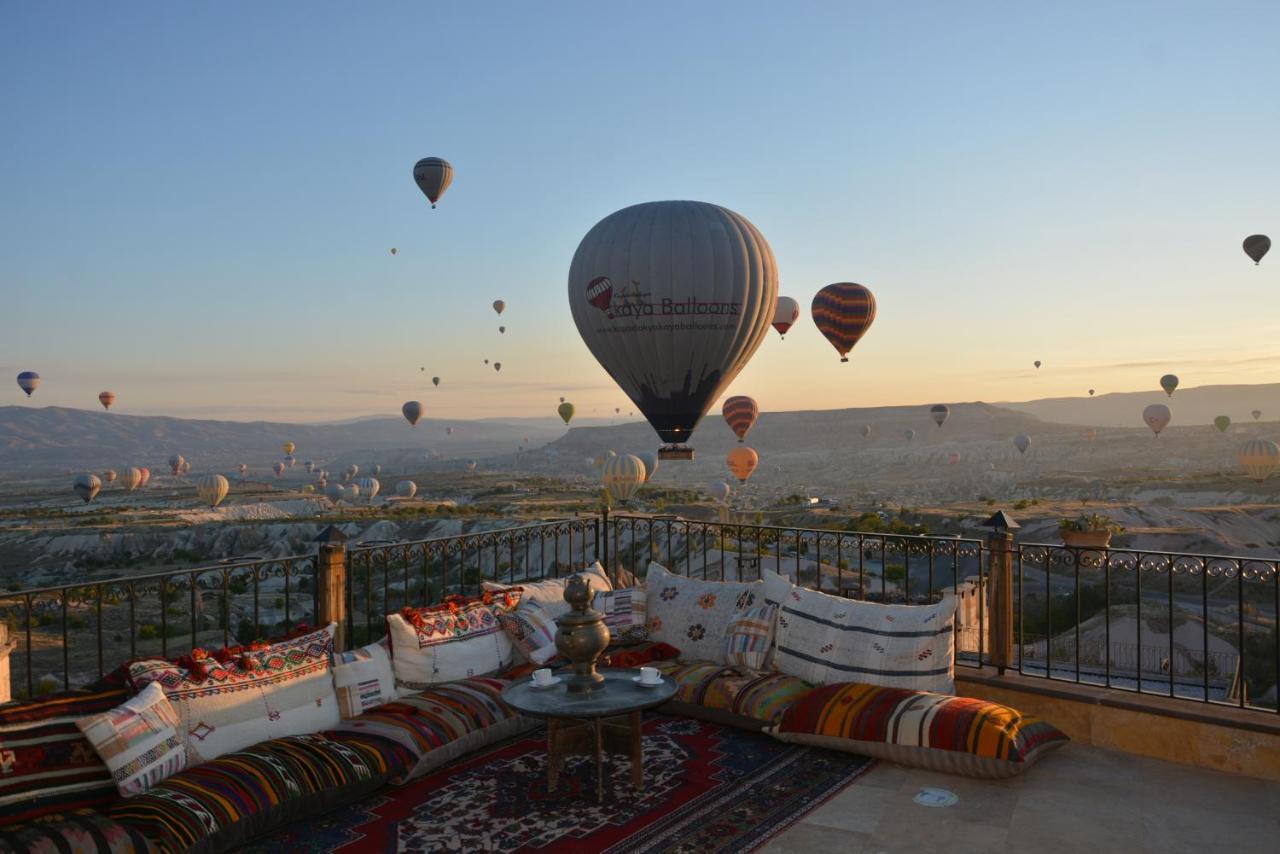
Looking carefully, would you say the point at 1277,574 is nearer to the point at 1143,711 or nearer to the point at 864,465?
the point at 1143,711

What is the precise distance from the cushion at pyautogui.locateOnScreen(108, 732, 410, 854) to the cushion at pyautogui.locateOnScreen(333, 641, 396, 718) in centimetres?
48

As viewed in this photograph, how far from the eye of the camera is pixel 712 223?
39.8ft

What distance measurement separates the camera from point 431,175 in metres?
28.4

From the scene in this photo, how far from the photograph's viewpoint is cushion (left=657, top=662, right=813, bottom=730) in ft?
19.6

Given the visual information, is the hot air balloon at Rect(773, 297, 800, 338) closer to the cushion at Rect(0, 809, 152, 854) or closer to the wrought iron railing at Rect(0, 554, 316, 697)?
the wrought iron railing at Rect(0, 554, 316, 697)

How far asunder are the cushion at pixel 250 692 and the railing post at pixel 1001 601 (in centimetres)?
455

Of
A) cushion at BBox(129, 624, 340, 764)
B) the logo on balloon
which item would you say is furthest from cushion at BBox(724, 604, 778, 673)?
the logo on balloon

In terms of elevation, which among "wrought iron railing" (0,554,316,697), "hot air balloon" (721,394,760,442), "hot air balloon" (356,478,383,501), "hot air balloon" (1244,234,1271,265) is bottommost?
"wrought iron railing" (0,554,316,697)

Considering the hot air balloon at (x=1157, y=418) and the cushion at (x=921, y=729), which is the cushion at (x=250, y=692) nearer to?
the cushion at (x=921, y=729)

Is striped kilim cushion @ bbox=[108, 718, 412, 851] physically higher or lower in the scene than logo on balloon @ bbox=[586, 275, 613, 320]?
lower

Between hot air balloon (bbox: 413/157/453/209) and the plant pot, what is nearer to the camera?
the plant pot

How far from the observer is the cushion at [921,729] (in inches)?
202

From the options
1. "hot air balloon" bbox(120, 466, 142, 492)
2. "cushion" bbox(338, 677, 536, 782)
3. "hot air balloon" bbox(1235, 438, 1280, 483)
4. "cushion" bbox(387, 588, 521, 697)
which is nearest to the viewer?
"cushion" bbox(338, 677, 536, 782)

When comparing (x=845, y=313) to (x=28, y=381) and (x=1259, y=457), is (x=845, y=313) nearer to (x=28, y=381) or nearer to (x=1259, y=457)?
(x=1259, y=457)
